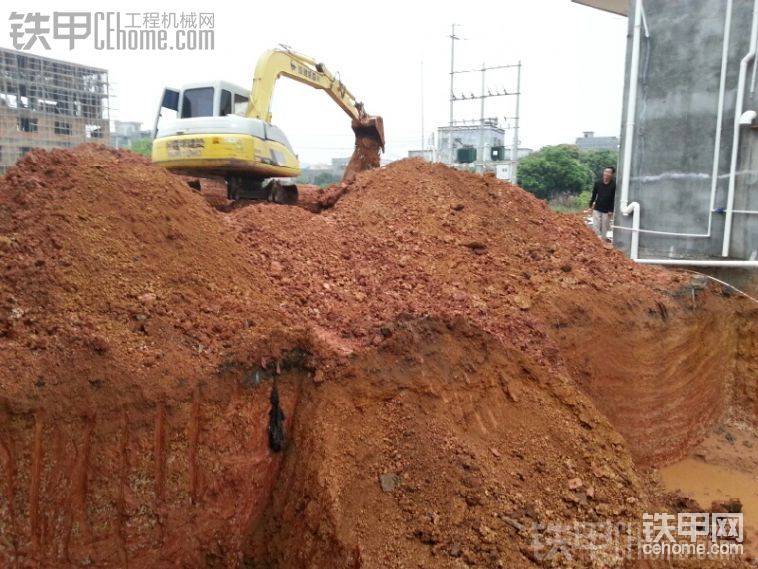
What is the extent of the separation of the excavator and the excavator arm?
2 centimetres

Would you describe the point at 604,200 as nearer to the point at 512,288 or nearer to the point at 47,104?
the point at 512,288

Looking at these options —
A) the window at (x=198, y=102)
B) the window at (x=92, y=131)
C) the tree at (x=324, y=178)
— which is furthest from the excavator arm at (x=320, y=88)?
the tree at (x=324, y=178)

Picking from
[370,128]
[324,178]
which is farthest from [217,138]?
[324,178]

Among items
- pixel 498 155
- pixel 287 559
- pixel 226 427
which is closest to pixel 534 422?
pixel 287 559

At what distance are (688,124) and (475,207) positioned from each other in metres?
3.04

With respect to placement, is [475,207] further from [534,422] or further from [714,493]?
[714,493]

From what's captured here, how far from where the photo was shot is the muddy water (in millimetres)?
4605

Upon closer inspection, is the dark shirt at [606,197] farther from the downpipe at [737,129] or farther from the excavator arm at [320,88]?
the excavator arm at [320,88]

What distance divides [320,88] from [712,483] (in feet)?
28.5

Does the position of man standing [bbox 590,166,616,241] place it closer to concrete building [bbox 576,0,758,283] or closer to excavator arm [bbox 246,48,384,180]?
concrete building [bbox 576,0,758,283]

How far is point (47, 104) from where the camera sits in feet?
74.0

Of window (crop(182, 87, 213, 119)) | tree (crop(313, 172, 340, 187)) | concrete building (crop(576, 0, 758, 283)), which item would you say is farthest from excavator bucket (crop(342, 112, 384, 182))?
tree (crop(313, 172, 340, 187))

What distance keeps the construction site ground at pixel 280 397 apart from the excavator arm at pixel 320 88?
433 cm

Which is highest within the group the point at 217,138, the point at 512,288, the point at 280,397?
the point at 217,138
